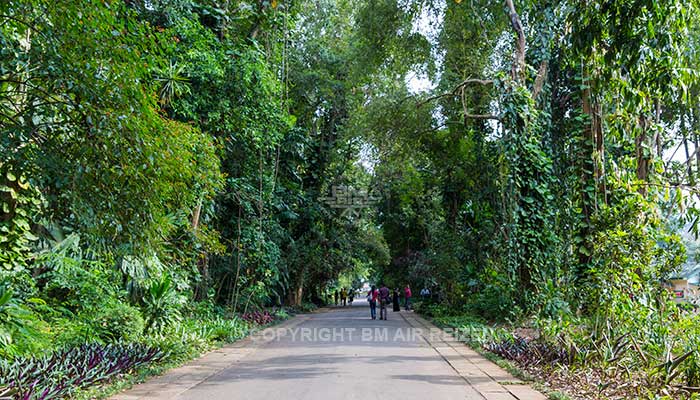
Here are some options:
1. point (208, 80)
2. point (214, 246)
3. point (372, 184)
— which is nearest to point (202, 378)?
point (214, 246)

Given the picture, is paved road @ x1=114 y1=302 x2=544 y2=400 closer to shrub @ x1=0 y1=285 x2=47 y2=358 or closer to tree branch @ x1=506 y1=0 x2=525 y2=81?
shrub @ x1=0 y1=285 x2=47 y2=358

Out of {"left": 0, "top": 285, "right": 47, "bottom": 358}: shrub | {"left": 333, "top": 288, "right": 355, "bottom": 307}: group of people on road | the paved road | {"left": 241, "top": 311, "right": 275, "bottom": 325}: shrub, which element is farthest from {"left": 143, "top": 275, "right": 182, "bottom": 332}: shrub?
{"left": 333, "top": 288, "right": 355, "bottom": 307}: group of people on road

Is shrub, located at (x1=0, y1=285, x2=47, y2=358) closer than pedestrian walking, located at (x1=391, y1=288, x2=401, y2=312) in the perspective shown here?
Yes

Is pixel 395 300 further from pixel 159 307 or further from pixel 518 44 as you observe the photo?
pixel 159 307

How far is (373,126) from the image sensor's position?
1870 centimetres

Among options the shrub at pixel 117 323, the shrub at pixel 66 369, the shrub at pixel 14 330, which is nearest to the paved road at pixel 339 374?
the shrub at pixel 66 369

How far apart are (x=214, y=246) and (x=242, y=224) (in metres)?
5.86

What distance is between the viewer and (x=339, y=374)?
347 inches

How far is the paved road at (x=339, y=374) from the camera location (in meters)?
7.38

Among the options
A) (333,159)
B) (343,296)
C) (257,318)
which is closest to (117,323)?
(257,318)

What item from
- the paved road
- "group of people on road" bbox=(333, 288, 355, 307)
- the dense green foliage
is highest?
the dense green foliage

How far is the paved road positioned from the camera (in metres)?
7.38

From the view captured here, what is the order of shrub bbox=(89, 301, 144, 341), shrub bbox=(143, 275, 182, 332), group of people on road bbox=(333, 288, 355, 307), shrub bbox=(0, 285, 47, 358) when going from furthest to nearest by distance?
group of people on road bbox=(333, 288, 355, 307)
shrub bbox=(143, 275, 182, 332)
shrub bbox=(89, 301, 144, 341)
shrub bbox=(0, 285, 47, 358)

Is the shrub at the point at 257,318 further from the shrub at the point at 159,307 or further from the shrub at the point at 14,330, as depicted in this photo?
the shrub at the point at 14,330
